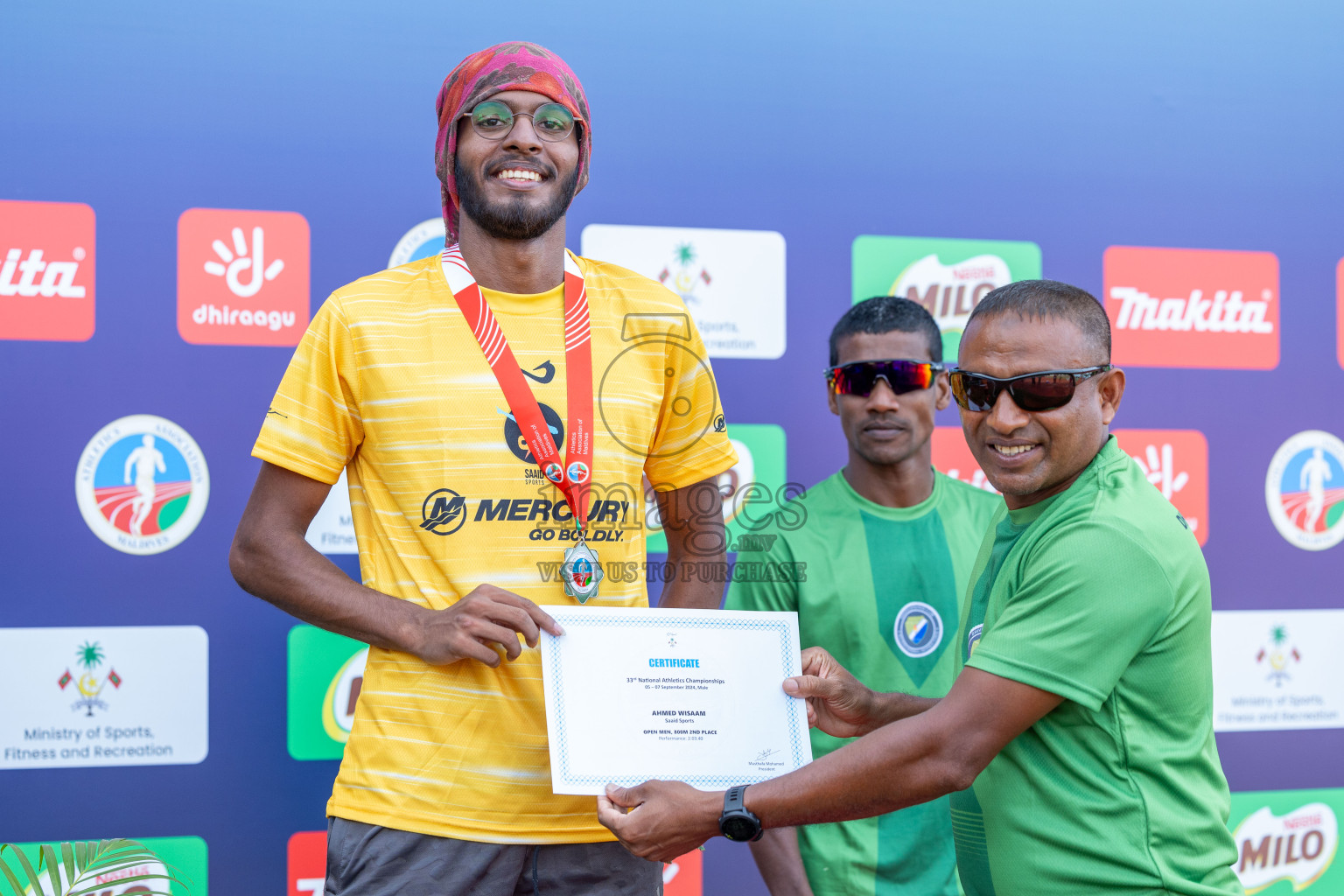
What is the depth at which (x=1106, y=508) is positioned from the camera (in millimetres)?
1386

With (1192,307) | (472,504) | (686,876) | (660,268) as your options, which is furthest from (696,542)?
(1192,307)

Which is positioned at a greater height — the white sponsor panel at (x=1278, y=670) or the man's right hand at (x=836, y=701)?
the man's right hand at (x=836, y=701)

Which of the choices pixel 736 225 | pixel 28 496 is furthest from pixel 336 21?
pixel 28 496

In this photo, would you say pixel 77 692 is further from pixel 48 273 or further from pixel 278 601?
pixel 278 601

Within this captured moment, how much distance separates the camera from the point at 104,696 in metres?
2.56

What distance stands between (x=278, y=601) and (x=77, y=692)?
49.5 inches

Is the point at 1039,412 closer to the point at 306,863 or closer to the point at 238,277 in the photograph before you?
the point at 238,277

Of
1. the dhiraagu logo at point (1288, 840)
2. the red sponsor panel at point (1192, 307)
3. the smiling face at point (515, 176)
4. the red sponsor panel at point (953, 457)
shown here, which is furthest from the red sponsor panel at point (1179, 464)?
the smiling face at point (515, 176)

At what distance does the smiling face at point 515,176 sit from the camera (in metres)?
1.75

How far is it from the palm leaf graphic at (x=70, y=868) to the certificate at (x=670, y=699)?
5.32 feet

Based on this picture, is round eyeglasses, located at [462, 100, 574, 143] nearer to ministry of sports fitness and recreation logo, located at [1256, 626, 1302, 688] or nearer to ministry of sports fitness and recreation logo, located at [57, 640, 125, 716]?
ministry of sports fitness and recreation logo, located at [57, 640, 125, 716]

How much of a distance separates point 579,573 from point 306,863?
5.02 ft

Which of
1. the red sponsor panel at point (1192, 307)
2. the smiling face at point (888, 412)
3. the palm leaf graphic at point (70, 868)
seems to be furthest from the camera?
the red sponsor panel at point (1192, 307)

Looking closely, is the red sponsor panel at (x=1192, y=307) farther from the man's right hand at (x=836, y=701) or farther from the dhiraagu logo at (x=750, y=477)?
the man's right hand at (x=836, y=701)
